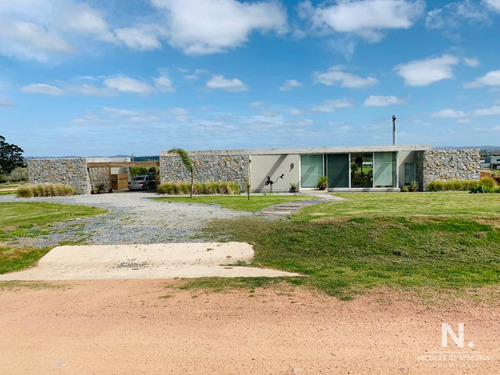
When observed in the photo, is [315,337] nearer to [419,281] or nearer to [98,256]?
[419,281]

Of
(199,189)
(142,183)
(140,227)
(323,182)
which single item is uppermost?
(142,183)

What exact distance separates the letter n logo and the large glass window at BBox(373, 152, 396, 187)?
20.7 meters

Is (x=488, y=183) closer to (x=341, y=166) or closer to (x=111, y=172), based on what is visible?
(x=341, y=166)

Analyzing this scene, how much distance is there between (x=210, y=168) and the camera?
85.3ft

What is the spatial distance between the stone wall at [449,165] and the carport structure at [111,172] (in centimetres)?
1861

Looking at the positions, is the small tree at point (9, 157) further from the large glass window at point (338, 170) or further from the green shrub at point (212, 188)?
the large glass window at point (338, 170)

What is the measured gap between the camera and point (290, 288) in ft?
21.4

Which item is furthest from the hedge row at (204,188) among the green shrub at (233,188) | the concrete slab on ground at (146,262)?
the concrete slab on ground at (146,262)

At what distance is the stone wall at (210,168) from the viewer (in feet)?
84.0

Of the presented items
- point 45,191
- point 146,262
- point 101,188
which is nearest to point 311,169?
point 101,188

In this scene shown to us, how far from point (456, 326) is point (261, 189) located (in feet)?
68.6

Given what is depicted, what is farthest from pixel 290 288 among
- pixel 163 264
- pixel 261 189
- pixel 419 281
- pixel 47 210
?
pixel 261 189

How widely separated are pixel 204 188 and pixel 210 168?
179cm

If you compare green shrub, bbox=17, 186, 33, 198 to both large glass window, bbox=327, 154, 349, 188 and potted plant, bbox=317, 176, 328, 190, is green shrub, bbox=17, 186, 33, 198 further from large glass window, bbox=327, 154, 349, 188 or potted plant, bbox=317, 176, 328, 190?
large glass window, bbox=327, 154, 349, 188
